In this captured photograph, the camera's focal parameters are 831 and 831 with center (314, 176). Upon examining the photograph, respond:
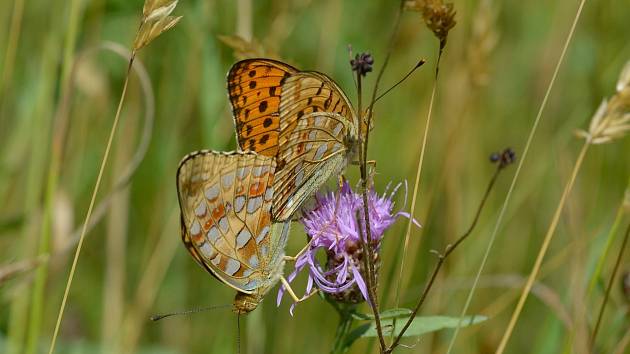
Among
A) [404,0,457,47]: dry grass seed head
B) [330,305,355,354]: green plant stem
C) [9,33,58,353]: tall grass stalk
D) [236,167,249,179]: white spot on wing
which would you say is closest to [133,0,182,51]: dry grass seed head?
[236,167,249,179]: white spot on wing

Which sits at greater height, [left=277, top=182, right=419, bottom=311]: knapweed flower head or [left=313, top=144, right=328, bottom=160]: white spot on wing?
[left=313, top=144, right=328, bottom=160]: white spot on wing

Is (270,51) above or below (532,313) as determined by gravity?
above

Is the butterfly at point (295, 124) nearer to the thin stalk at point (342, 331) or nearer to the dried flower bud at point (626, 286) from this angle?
the thin stalk at point (342, 331)

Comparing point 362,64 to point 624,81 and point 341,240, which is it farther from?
point 624,81

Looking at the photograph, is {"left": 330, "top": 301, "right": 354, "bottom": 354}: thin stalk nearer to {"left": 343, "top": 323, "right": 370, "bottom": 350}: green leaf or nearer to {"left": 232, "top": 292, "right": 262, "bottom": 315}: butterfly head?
{"left": 343, "top": 323, "right": 370, "bottom": 350}: green leaf

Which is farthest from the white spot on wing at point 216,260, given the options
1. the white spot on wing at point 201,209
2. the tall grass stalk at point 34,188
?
the tall grass stalk at point 34,188

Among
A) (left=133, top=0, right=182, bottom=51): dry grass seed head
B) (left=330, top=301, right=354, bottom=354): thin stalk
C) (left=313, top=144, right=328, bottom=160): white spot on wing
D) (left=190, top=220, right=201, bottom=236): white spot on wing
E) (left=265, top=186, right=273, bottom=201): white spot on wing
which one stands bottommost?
(left=330, top=301, right=354, bottom=354): thin stalk

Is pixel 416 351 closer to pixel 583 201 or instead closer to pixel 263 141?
pixel 583 201

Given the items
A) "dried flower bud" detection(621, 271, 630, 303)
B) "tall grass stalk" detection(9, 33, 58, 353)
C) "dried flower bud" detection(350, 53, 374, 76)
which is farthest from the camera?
"tall grass stalk" detection(9, 33, 58, 353)

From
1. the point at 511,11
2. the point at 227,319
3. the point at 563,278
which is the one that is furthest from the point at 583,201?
the point at 227,319
